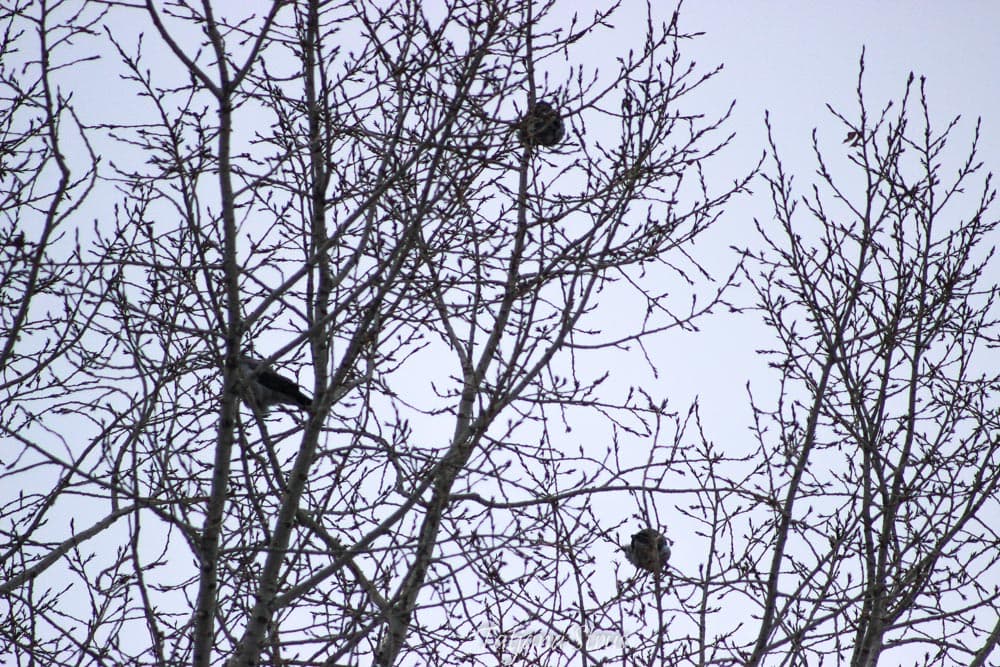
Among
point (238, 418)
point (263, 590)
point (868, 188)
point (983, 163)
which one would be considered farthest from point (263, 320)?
point (983, 163)

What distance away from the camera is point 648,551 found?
509 cm

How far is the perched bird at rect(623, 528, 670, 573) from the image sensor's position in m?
4.99

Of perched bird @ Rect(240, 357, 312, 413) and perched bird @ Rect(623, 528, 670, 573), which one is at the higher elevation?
perched bird @ Rect(240, 357, 312, 413)

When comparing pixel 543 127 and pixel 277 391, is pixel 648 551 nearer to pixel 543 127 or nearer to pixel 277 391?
pixel 543 127

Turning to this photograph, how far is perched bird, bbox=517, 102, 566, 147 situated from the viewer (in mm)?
4922

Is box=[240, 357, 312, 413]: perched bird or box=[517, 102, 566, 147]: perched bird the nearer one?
box=[517, 102, 566, 147]: perched bird

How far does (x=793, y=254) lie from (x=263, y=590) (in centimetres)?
351

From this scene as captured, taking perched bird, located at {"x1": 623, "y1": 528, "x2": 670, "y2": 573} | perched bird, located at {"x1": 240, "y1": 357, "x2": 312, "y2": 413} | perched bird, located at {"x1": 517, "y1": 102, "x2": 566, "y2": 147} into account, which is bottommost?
perched bird, located at {"x1": 623, "y1": 528, "x2": 670, "y2": 573}

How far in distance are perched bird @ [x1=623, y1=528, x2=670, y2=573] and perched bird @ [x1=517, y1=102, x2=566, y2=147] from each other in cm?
187

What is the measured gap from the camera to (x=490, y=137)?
442cm

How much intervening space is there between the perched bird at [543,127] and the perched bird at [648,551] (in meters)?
1.87

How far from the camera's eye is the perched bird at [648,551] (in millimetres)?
4992

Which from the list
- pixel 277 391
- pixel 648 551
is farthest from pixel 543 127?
pixel 277 391

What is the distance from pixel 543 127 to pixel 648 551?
6.52 feet
